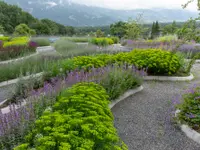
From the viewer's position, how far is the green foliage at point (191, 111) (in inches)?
152

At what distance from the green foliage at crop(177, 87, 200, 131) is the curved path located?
0.23m

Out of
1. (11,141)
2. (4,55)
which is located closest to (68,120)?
(11,141)

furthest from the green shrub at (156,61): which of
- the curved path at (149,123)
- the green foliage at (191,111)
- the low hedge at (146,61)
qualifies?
the green foliage at (191,111)

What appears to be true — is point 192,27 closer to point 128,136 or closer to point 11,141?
point 128,136

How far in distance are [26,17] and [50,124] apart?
217 ft

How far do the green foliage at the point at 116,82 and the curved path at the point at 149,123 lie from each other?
29 centimetres

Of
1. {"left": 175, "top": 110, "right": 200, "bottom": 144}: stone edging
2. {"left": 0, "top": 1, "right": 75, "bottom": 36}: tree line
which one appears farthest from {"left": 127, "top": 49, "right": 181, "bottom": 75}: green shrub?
{"left": 0, "top": 1, "right": 75, "bottom": 36}: tree line

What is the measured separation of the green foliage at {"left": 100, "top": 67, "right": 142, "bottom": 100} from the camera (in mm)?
5047

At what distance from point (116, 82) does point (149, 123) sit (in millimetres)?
1408

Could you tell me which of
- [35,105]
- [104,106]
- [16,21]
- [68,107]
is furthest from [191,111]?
[16,21]

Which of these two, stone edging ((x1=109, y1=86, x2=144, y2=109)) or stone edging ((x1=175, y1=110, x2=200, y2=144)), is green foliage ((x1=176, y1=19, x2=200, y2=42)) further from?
stone edging ((x1=109, y1=86, x2=144, y2=109))

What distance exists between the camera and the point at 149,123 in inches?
168

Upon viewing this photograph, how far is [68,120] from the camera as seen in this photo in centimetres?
242

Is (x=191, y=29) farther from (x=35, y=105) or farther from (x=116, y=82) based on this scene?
(x=35, y=105)
